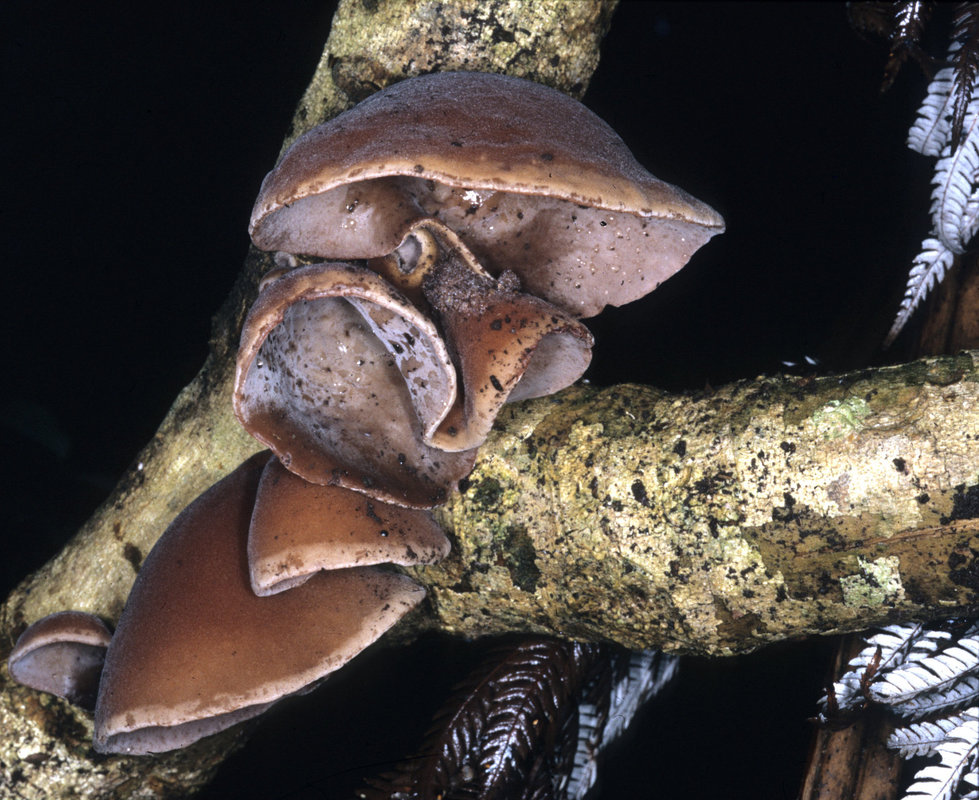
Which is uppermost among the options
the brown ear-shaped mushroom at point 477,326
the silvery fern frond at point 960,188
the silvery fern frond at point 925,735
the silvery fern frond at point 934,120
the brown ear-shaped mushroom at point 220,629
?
the silvery fern frond at point 934,120

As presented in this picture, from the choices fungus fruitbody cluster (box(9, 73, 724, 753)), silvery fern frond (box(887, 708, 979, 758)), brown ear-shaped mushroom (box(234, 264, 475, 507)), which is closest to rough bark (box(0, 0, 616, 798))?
fungus fruitbody cluster (box(9, 73, 724, 753))

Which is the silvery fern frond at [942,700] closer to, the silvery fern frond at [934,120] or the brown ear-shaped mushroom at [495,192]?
the brown ear-shaped mushroom at [495,192]

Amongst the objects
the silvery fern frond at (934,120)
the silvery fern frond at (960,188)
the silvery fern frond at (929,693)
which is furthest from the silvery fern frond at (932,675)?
the silvery fern frond at (934,120)

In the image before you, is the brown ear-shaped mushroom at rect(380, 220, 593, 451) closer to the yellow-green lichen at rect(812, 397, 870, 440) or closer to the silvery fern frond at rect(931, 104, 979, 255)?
the yellow-green lichen at rect(812, 397, 870, 440)

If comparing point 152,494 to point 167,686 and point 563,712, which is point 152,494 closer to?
point 167,686

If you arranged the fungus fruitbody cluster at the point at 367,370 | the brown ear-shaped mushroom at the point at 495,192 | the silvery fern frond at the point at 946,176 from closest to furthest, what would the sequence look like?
the brown ear-shaped mushroom at the point at 495,192, the fungus fruitbody cluster at the point at 367,370, the silvery fern frond at the point at 946,176

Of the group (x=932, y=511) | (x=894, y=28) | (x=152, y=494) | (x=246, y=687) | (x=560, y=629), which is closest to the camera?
(x=932, y=511)

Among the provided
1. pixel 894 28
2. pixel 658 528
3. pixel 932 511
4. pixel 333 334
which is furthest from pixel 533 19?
pixel 932 511
